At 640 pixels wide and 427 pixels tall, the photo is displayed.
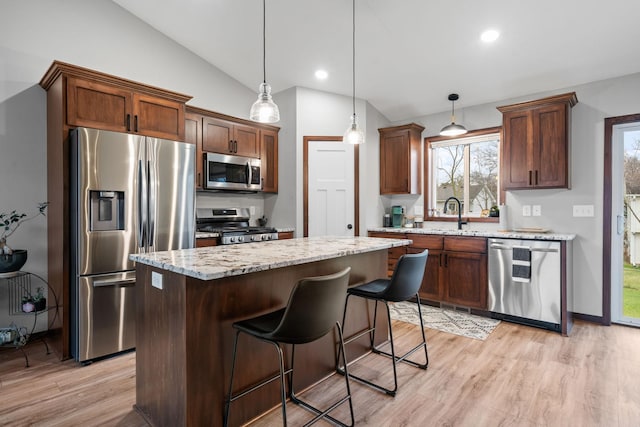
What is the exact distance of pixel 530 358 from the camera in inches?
110

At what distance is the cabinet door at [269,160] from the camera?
4727 mm

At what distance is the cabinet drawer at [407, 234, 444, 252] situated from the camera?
4121 mm

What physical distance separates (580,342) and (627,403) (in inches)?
42.3

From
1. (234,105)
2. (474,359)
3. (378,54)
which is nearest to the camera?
(474,359)

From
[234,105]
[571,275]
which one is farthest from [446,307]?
[234,105]

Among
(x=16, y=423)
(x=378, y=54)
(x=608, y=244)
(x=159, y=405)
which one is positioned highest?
(x=378, y=54)

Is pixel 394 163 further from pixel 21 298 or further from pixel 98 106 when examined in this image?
pixel 21 298

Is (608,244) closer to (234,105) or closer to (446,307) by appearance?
(446,307)

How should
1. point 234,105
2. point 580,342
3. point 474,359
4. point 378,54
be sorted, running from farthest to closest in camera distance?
1. point 234,105
2. point 378,54
3. point 580,342
4. point 474,359

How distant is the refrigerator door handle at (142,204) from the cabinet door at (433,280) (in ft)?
10.1

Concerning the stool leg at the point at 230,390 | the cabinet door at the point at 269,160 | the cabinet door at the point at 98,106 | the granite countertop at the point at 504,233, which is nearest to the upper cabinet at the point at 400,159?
the granite countertop at the point at 504,233

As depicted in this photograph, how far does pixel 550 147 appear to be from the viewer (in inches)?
142

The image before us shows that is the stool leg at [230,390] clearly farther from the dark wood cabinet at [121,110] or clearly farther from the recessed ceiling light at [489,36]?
the recessed ceiling light at [489,36]

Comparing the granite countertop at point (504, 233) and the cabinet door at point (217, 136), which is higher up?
the cabinet door at point (217, 136)
